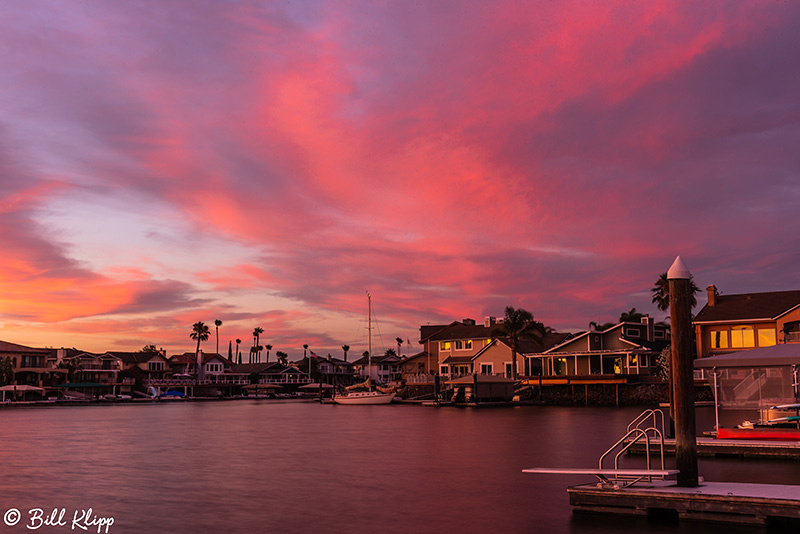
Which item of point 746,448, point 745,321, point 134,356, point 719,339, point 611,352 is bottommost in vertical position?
point 746,448

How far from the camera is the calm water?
21.7 metres

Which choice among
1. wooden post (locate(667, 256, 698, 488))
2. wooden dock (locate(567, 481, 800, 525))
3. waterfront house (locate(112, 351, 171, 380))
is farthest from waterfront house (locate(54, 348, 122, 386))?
wooden post (locate(667, 256, 698, 488))

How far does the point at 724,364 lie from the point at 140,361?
17345cm

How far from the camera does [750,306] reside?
86.1 m

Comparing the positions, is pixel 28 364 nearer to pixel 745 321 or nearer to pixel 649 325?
pixel 649 325

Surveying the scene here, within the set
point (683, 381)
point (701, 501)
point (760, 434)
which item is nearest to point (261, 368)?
point (760, 434)

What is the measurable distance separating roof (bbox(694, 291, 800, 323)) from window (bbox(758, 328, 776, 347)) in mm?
1760

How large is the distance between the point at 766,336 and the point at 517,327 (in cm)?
3540

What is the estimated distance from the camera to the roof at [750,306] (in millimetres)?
82625

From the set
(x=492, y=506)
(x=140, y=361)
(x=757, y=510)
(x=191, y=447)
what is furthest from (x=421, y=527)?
(x=140, y=361)

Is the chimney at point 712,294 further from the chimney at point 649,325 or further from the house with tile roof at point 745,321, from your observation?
the chimney at point 649,325

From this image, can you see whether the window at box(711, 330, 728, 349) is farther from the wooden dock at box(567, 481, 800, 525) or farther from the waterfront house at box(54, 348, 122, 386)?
the waterfront house at box(54, 348, 122, 386)

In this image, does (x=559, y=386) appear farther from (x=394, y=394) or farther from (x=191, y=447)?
(x=191, y=447)

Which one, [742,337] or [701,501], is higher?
[742,337]
